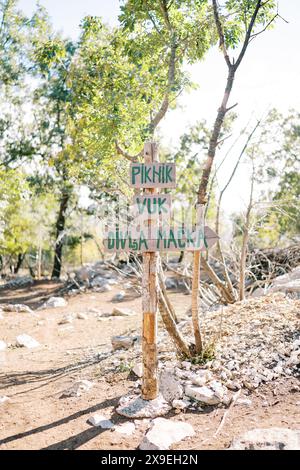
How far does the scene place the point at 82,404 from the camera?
459 centimetres

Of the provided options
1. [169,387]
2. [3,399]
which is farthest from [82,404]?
[3,399]

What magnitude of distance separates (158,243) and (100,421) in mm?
1843

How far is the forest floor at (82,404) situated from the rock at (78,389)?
0.24 ft

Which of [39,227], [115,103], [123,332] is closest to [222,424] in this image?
[115,103]

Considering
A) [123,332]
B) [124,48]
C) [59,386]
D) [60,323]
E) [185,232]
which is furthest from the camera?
[60,323]

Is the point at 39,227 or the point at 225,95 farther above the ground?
the point at 225,95

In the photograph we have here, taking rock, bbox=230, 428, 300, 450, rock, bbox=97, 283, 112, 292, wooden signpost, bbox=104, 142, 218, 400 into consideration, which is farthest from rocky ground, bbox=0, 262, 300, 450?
rock, bbox=97, 283, 112, 292

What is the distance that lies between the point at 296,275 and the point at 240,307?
248cm

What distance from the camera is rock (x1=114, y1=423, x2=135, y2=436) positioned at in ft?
12.6

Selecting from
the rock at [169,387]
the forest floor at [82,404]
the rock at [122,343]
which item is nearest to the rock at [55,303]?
the forest floor at [82,404]

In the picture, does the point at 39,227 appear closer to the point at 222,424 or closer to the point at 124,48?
the point at 124,48

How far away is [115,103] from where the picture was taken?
5.43 metres

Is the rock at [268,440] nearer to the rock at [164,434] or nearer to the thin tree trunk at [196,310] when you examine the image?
the rock at [164,434]

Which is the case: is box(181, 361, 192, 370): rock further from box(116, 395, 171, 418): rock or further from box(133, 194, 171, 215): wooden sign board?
box(133, 194, 171, 215): wooden sign board
